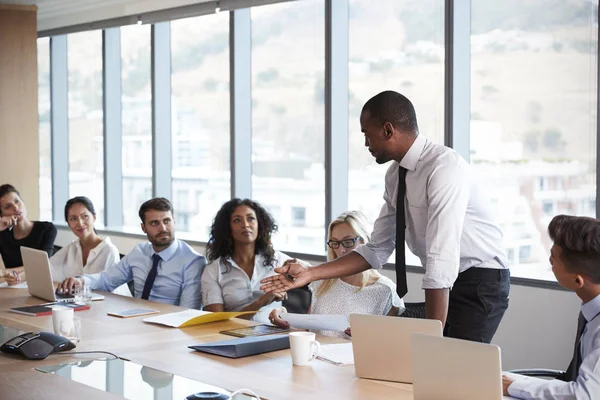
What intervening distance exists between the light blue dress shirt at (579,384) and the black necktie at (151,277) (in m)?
2.71

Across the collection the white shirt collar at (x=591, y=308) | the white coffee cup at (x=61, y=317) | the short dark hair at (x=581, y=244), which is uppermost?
the short dark hair at (x=581, y=244)

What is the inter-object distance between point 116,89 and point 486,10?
4.77 metres

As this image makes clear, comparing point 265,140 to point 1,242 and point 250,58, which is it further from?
point 1,242

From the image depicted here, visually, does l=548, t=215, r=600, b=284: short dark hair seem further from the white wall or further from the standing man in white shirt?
the white wall

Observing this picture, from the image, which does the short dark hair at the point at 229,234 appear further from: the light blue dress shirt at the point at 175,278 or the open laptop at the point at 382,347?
the open laptop at the point at 382,347

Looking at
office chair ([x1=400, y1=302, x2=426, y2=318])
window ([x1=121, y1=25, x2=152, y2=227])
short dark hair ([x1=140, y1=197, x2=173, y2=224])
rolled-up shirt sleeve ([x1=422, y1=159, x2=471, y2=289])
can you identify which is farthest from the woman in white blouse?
window ([x1=121, y1=25, x2=152, y2=227])

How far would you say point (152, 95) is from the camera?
8109 mm

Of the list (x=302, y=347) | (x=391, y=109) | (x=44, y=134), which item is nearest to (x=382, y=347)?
(x=302, y=347)

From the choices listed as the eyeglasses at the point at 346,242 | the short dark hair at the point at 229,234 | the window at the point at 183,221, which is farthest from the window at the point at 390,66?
the window at the point at 183,221

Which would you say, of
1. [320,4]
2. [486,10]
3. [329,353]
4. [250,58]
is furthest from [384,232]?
[250,58]

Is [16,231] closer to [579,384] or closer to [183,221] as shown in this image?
[183,221]

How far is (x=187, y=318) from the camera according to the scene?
3613 millimetres

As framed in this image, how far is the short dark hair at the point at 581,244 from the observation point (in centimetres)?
246

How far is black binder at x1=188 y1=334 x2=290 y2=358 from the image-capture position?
2928 millimetres
